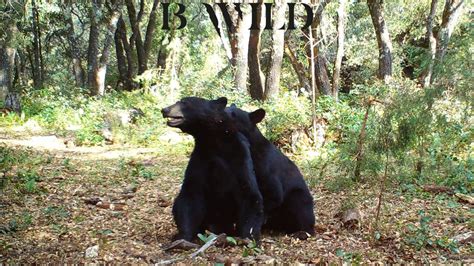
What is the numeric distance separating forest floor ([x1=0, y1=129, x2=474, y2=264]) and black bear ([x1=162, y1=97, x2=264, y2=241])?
30 cm

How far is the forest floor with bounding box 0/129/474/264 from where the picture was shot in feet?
13.6

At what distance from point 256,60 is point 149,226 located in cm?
1153

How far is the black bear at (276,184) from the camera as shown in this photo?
5008mm

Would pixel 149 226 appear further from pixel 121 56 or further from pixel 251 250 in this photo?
pixel 121 56

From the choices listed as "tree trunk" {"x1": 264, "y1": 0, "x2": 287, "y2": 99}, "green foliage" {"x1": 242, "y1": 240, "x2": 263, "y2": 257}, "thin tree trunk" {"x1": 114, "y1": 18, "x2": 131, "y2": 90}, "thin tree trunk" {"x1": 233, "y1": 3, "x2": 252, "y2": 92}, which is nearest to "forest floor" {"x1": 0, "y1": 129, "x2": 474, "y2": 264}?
"green foliage" {"x1": 242, "y1": 240, "x2": 263, "y2": 257}

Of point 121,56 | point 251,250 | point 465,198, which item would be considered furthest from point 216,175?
point 121,56

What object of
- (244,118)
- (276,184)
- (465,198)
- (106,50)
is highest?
(106,50)

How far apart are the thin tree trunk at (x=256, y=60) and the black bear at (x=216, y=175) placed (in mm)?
11267

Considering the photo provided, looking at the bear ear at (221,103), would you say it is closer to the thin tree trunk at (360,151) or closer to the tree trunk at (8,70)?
the thin tree trunk at (360,151)

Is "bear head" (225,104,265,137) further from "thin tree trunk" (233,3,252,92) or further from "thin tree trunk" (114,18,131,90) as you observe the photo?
"thin tree trunk" (114,18,131,90)

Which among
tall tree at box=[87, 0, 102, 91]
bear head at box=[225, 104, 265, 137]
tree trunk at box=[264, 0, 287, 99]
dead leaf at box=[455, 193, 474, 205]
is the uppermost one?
tall tree at box=[87, 0, 102, 91]

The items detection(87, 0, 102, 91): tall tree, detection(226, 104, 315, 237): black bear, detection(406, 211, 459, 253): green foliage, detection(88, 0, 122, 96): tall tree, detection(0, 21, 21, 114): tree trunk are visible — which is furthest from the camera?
detection(88, 0, 122, 96): tall tree

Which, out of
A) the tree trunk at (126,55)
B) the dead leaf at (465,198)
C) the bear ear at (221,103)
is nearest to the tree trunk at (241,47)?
the dead leaf at (465,198)

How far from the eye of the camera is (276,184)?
506 cm
